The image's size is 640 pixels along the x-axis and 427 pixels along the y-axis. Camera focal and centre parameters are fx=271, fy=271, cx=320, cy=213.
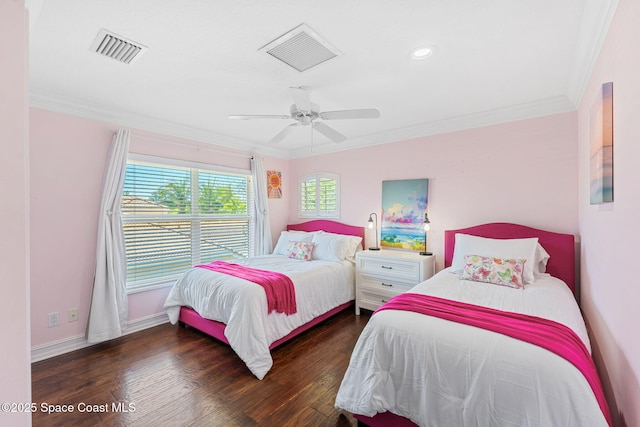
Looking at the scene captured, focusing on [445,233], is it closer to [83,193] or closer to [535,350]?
[535,350]

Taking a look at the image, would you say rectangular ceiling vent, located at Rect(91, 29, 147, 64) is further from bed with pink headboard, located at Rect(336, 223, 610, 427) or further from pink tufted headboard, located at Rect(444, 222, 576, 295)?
pink tufted headboard, located at Rect(444, 222, 576, 295)

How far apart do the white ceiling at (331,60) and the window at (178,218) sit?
0.68m

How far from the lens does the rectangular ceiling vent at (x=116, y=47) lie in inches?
68.1

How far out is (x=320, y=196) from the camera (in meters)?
A: 4.54

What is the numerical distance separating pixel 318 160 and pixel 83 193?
306cm

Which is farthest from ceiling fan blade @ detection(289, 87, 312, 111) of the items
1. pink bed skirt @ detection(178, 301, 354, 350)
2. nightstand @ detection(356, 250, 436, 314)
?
pink bed skirt @ detection(178, 301, 354, 350)

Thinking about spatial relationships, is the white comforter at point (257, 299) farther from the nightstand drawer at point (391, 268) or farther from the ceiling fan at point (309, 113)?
the ceiling fan at point (309, 113)

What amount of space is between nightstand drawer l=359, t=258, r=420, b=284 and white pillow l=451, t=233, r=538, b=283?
1.37 ft

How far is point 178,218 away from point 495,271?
361 centimetres

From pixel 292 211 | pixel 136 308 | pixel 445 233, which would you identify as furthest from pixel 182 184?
pixel 445 233

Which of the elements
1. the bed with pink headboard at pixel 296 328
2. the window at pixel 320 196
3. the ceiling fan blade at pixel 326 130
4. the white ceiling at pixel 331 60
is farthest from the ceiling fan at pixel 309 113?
the bed with pink headboard at pixel 296 328

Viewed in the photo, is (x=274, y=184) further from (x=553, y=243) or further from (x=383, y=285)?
(x=553, y=243)

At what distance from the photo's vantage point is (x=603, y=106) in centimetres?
151

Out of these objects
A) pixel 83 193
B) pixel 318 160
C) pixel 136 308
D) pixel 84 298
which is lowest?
pixel 136 308
